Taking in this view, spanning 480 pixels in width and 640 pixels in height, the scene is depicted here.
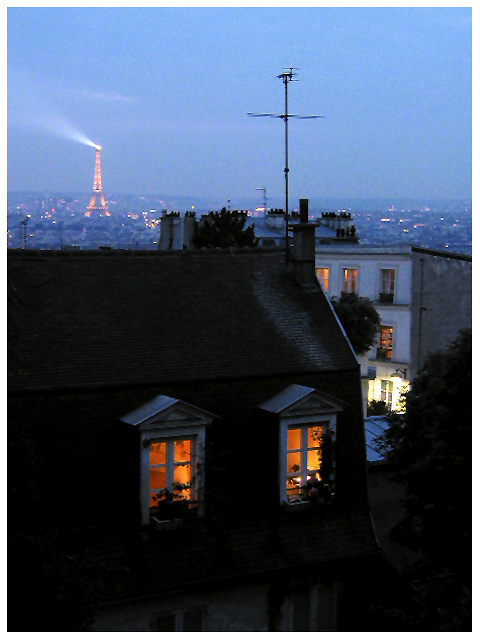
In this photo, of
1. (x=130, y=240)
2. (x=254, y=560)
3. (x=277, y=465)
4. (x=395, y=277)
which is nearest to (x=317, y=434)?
(x=277, y=465)

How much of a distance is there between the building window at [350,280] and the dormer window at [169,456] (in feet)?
99.5

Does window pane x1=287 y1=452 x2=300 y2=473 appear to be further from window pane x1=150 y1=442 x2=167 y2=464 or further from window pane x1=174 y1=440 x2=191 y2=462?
window pane x1=150 y1=442 x2=167 y2=464

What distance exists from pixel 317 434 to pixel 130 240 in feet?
44.6

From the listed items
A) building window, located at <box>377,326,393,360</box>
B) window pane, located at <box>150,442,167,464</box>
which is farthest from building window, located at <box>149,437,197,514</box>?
building window, located at <box>377,326,393,360</box>

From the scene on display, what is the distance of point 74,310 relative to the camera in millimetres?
15234

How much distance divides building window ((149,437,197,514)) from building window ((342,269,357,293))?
1192 inches

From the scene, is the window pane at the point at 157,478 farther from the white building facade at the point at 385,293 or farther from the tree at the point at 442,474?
the white building facade at the point at 385,293

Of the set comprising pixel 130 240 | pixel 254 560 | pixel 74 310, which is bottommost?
pixel 254 560

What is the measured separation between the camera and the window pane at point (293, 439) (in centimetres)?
1547

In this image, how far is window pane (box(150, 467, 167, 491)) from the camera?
14617mm

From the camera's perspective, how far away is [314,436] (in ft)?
51.2

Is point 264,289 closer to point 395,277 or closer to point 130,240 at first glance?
point 130,240

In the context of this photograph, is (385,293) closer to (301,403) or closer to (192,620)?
(301,403)
